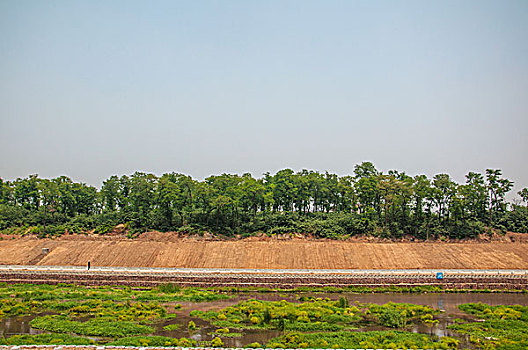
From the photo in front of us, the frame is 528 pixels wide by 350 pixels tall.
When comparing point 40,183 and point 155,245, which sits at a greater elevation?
point 40,183

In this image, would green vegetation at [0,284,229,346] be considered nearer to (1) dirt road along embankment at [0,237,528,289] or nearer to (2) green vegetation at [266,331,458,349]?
(1) dirt road along embankment at [0,237,528,289]

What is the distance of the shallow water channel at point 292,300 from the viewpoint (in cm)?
3122

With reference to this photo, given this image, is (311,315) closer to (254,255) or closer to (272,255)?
(272,255)

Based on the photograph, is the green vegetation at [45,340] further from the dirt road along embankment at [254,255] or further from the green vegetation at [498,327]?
the green vegetation at [498,327]

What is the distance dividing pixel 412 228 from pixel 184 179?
33.3m

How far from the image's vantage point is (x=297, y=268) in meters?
54.2

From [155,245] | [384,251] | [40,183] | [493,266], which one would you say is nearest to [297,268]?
[384,251]

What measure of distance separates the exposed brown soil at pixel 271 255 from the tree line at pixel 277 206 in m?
8.37

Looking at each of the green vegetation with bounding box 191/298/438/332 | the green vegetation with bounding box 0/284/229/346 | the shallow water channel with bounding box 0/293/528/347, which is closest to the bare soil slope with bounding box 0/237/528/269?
the green vegetation with bounding box 0/284/229/346

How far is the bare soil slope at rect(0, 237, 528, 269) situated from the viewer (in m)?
55.1

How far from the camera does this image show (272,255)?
56750 mm

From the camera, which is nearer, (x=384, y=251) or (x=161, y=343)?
(x=161, y=343)

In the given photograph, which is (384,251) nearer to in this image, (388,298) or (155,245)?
(388,298)

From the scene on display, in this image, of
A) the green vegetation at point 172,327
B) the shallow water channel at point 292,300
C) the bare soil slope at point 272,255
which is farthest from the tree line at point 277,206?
the green vegetation at point 172,327
